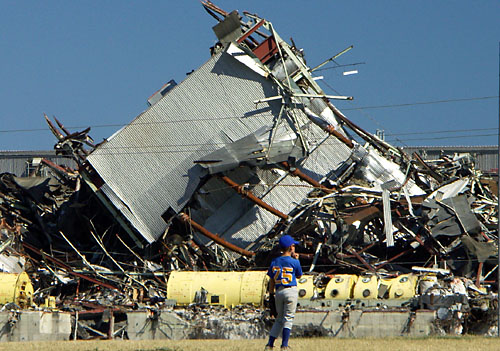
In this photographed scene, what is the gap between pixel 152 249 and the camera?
1170 inches

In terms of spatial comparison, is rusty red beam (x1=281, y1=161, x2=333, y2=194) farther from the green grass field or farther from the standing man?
the standing man

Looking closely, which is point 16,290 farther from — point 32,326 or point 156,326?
point 156,326

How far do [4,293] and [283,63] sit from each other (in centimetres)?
1229

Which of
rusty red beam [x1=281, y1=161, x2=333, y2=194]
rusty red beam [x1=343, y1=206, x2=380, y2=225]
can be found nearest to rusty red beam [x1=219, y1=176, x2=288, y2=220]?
rusty red beam [x1=281, y1=161, x2=333, y2=194]

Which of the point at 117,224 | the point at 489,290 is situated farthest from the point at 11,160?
the point at 489,290

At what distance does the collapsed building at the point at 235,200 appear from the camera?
89.0 feet

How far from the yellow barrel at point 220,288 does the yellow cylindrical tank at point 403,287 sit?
135 inches

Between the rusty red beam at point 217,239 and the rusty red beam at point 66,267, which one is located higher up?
the rusty red beam at point 217,239

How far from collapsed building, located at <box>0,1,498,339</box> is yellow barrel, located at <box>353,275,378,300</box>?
2051 mm

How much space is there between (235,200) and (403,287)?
845 cm

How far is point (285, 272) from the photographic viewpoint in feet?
48.8

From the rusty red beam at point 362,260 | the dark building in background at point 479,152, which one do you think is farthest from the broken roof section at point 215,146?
the dark building in background at point 479,152

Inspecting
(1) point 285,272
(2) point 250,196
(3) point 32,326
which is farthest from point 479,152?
(1) point 285,272

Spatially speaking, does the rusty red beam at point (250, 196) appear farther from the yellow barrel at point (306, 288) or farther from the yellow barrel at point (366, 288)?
the yellow barrel at point (366, 288)
